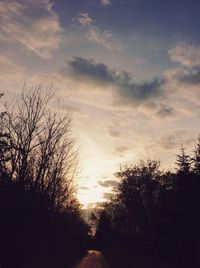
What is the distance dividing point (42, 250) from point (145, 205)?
130 ft

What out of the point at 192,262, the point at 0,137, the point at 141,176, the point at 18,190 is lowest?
the point at 192,262

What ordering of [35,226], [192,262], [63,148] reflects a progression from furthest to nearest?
[192,262], [63,148], [35,226]

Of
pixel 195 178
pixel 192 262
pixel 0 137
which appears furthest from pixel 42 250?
pixel 195 178

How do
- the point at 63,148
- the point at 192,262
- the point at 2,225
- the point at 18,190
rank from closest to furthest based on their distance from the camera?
the point at 2,225 → the point at 18,190 → the point at 63,148 → the point at 192,262

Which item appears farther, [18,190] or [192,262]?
[192,262]

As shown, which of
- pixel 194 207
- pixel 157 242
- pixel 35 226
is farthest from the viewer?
pixel 157 242

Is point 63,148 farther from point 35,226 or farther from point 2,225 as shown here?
point 2,225

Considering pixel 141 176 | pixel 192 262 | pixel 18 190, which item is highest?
pixel 141 176

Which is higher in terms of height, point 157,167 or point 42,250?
point 157,167

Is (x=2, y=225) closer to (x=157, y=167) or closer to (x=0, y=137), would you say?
(x=0, y=137)

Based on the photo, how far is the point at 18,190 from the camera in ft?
46.9

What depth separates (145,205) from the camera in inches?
2367

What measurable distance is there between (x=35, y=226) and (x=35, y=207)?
1.62 m

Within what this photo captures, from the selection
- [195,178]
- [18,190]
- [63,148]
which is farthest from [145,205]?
[18,190]
